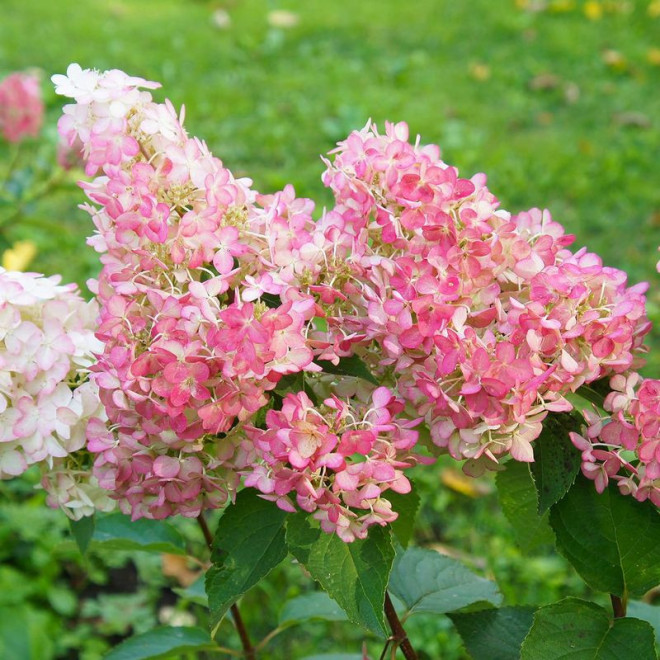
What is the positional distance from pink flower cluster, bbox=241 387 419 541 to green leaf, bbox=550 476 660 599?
207 millimetres

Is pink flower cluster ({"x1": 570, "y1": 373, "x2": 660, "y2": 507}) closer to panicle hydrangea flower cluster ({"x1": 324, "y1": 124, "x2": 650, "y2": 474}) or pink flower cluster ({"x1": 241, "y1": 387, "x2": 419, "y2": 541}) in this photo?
panicle hydrangea flower cluster ({"x1": 324, "y1": 124, "x2": 650, "y2": 474})

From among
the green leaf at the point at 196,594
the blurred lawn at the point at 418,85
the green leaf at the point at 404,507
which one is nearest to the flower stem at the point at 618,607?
the green leaf at the point at 404,507

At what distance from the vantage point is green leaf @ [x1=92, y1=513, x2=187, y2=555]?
141cm

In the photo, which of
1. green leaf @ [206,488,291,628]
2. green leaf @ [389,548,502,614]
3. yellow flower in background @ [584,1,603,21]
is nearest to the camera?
green leaf @ [206,488,291,628]

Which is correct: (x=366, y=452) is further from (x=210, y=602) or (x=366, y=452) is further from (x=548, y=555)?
(x=548, y=555)

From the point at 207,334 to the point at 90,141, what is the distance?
10.2 inches

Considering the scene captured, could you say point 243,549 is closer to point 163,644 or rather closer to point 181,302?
point 181,302

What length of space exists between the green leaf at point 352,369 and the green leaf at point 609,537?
26 cm

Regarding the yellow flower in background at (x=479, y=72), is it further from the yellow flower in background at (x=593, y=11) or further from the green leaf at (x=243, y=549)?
the green leaf at (x=243, y=549)

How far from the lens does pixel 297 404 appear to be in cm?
87

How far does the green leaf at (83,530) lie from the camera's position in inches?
45.1

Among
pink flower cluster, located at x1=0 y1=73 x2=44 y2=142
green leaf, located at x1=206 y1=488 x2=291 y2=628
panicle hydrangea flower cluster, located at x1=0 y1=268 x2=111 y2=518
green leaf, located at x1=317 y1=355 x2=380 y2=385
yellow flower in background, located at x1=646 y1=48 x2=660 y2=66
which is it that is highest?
yellow flower in background, located at x1=646 y1=48 x2=660 y2=66

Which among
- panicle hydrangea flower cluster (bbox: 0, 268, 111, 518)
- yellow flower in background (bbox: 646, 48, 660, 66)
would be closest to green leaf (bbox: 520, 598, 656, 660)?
panicle hydrangea flower cluster (bbox: 0, 268, 111, 518)

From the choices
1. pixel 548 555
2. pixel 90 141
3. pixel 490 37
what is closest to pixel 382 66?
pixel 490 37
